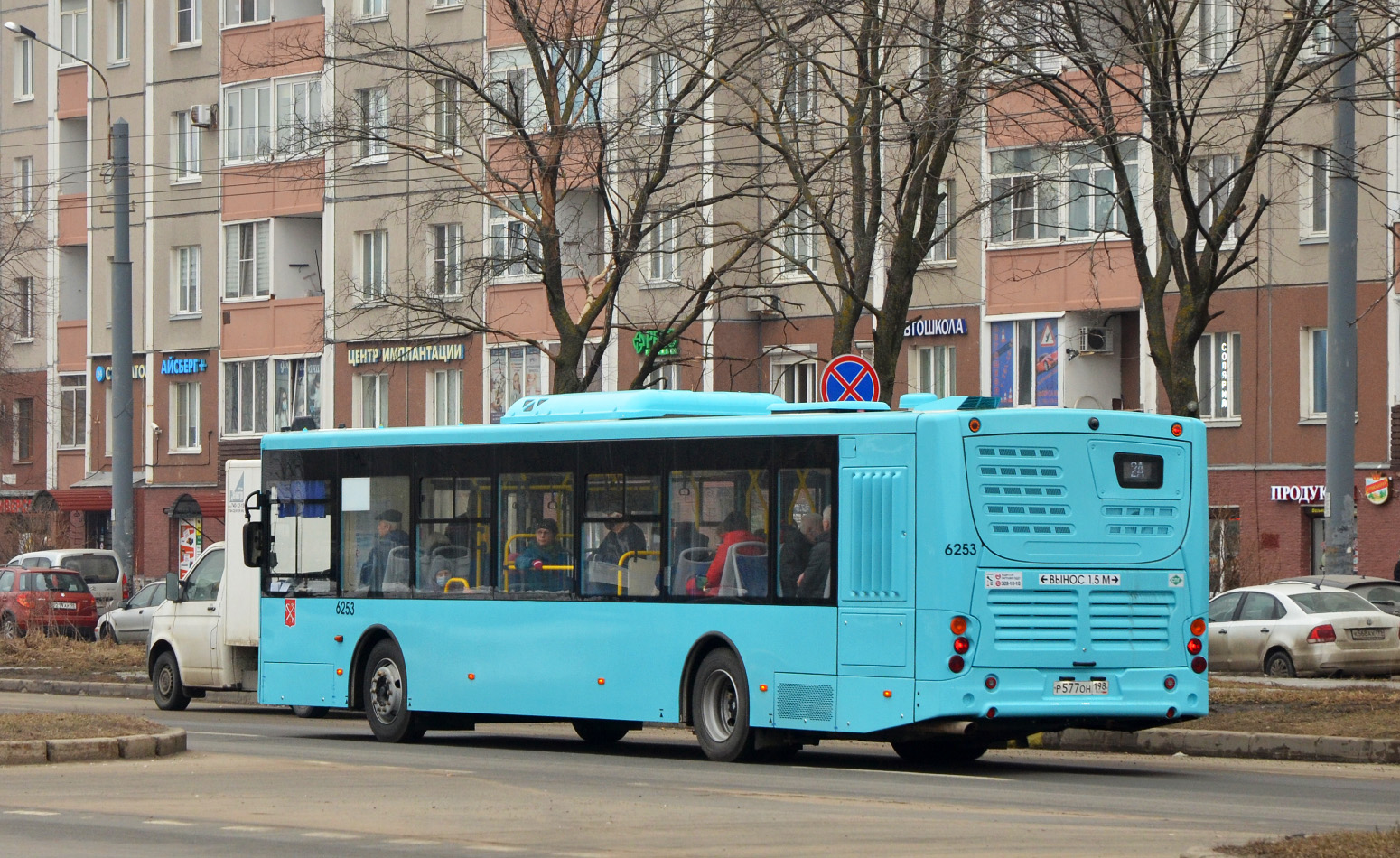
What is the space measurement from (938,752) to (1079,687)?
2253 millimetres

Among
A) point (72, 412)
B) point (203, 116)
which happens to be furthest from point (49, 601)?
point (72, 412)

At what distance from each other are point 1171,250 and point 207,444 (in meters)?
38.9

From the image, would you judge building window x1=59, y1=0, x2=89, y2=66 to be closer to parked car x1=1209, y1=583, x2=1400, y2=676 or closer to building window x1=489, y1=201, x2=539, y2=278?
building window x1=489, y1=201, x2=539, y2=278

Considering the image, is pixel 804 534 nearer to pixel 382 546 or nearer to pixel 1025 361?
pixel 382 546

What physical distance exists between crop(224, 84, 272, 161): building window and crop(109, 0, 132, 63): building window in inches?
210

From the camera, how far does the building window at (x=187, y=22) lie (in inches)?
2248

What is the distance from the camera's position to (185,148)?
5672 centimetres

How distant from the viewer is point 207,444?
56219 mm

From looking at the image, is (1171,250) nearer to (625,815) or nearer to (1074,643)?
(1074,643)

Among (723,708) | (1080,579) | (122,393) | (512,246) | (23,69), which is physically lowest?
(723,708)

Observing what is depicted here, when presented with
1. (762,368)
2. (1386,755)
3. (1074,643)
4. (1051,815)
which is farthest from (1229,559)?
(1051,815)

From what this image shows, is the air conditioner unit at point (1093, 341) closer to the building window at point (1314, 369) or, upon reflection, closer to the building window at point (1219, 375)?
the building window at point (1219, 375)

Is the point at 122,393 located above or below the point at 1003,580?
above

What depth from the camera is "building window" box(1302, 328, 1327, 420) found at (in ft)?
128
